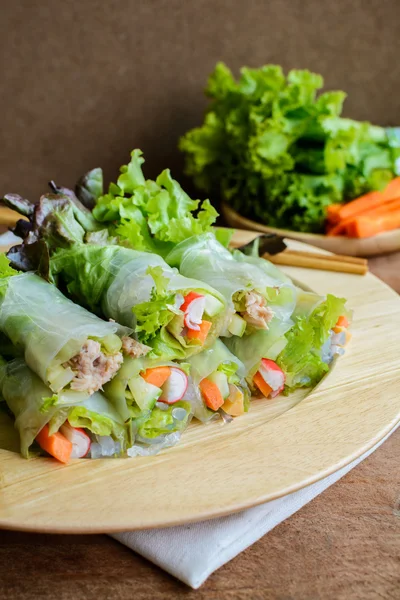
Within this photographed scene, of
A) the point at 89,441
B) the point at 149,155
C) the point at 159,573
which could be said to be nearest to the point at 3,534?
the point at 89,441

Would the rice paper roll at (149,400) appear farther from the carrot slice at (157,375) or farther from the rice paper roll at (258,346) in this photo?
the rice paper roll at (258,346)

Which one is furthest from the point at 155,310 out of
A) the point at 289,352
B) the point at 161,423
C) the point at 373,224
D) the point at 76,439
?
the point at 373,224

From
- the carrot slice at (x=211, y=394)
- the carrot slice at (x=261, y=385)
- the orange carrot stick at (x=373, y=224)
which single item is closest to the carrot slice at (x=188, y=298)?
the carrot slice at (x=211, y=394)

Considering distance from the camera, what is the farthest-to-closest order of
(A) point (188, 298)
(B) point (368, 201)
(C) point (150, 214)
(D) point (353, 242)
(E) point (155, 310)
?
(B) point (368, 201) < (D) point (353, 242) < (C) point (150, 214) < (A) point (188, 298) < (E) point (155, 310)

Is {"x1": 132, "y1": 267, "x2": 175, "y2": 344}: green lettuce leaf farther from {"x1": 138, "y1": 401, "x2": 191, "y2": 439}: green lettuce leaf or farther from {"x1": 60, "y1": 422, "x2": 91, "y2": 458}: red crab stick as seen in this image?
{"x1": 60, "y1": 422, "x2": 91, "y2": 458}: red crab stick

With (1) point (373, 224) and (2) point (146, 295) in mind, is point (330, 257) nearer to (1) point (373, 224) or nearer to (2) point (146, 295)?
(1) point (373, 224)
